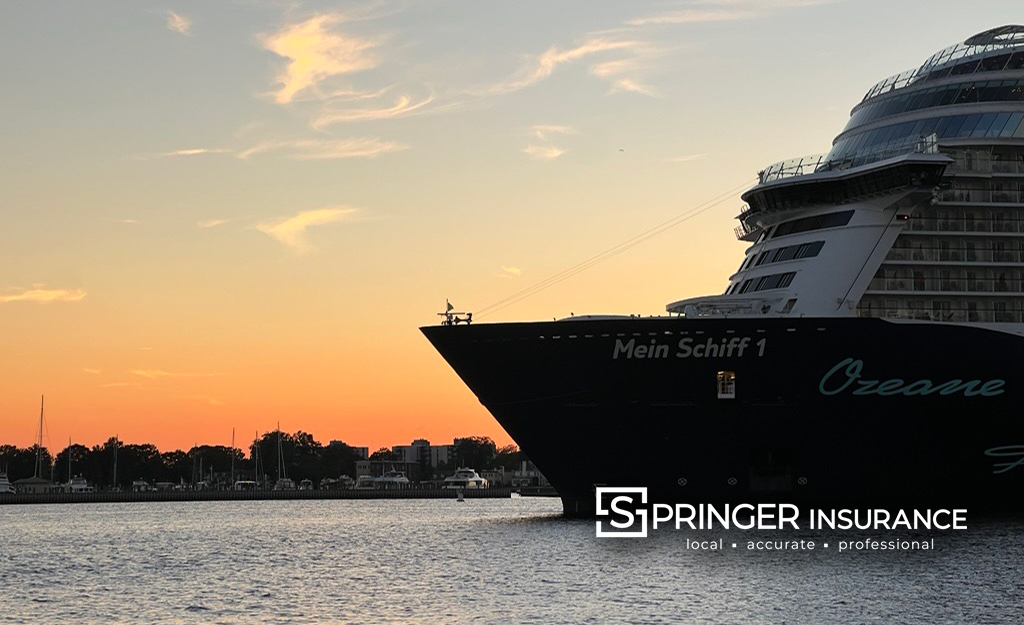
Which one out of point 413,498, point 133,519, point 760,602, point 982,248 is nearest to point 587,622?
point 760,602

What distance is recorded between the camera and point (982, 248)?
53.3 metres

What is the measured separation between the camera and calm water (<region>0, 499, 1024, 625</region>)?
35.0m

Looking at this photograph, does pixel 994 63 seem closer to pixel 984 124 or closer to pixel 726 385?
pixel 984 124

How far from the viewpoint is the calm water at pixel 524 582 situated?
35031mm

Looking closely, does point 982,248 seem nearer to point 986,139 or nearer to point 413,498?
point 986,139

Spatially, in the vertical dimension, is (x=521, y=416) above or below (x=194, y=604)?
above

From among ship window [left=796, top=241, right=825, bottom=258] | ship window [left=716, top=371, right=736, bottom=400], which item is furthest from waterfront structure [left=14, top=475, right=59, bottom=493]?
ship window [left=716, top=371, right=736, bottom=400]

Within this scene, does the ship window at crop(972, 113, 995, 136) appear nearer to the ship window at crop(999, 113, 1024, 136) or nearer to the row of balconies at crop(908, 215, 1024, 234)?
the ship window at crop(999, 113, 1024, 136)

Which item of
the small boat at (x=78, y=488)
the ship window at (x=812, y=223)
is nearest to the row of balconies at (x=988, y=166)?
the ship window at (x=812, y=223)

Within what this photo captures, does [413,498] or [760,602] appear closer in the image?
[760,602]

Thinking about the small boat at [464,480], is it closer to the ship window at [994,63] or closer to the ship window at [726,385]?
the ship window at [994,63]

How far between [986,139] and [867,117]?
665cm

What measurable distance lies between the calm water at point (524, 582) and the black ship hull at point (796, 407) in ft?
7.58

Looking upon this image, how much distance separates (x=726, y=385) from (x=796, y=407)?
8.35 feet
